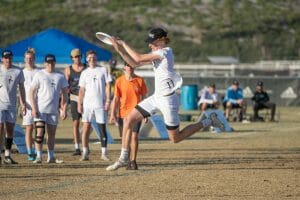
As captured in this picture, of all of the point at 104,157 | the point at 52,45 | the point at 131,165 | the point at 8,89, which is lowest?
the point at 131,165

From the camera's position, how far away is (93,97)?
1903cm

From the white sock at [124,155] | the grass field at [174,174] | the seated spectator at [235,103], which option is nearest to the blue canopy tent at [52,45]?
the seated spectator at [235,103]

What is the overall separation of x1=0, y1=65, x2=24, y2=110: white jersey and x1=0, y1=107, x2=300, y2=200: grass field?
106 centimetres

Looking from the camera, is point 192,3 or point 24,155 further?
point 192,3

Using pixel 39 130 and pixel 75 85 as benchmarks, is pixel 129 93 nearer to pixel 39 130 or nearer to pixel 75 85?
pixel 39 130

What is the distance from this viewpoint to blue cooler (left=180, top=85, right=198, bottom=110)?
1829 inches

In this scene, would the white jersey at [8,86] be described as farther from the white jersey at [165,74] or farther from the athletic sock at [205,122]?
the athletic sock at [205,122]

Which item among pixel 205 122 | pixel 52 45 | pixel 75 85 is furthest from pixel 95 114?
pixel 52 45

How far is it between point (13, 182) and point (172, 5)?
269 ft

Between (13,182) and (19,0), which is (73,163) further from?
(19,0)

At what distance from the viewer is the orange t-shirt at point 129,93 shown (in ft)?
59.1

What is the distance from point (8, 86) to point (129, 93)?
2.04 meters

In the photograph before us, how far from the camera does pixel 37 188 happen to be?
1402 cm

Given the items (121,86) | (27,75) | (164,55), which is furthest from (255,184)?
(27,75)
